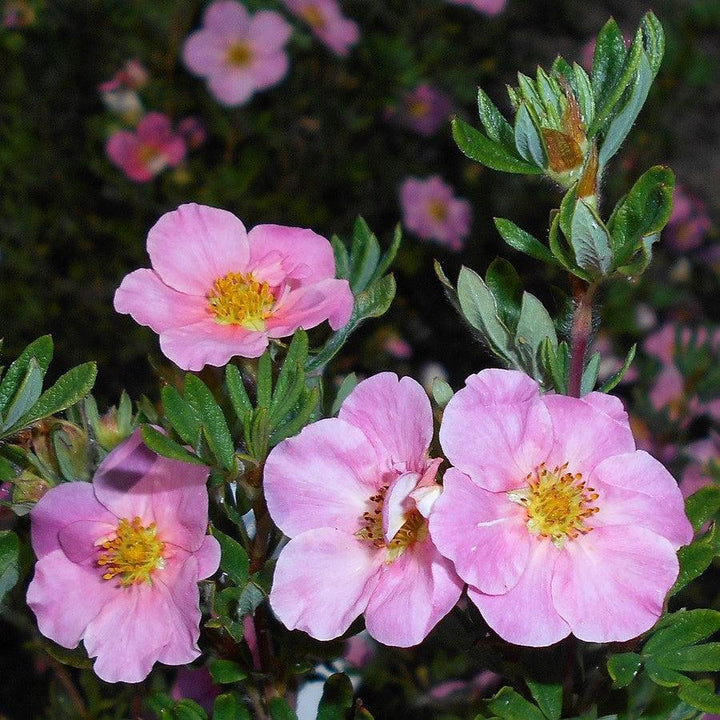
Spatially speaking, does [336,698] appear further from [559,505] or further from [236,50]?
[236,50]

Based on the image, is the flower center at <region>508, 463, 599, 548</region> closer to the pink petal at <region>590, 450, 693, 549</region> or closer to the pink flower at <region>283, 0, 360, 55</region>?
the pink petal at <region>590, 450, 693, 549</region>

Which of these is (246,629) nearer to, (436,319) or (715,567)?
(715,567)

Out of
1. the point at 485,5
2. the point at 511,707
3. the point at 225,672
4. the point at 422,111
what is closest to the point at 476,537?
the point at 511,707

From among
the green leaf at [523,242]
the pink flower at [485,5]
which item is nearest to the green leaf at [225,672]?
the green leaf at [523,242]

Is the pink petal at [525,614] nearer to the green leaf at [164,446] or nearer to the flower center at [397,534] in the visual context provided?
the flower center at [397,534]

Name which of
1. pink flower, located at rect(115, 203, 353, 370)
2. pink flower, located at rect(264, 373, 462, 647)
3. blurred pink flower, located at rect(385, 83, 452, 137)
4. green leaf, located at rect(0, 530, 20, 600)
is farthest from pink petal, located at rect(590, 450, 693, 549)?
blurred pink flower, located at rect(385, 83, 452, 137)

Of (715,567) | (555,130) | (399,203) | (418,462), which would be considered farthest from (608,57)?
(399,203)

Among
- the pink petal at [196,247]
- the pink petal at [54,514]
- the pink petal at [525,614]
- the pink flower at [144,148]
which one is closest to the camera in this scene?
the pink petal at [525,614]
